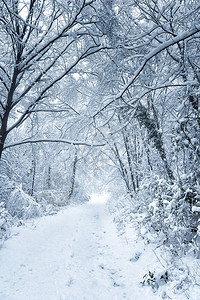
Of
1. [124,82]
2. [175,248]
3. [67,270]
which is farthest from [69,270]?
[124,82]

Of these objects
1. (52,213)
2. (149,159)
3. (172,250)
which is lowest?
(52,213)

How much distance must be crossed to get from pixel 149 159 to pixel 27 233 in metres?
4.76

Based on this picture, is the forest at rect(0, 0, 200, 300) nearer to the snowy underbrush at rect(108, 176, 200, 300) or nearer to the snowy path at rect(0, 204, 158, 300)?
the snowy underbrush at rect(108, 176, 200, 300)

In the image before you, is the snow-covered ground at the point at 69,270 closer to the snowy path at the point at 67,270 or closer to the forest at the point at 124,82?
the snowy path at the point at 67,270

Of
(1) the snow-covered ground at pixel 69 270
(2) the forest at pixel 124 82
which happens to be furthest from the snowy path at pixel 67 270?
(2) the forest at pixel 124 82

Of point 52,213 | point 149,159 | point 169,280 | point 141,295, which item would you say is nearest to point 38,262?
point 141,295

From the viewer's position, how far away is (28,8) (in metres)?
3.90

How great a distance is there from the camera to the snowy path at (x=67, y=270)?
8.71 feet

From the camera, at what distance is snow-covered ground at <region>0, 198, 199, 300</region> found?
2650 millimetres

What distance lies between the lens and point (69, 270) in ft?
11.0

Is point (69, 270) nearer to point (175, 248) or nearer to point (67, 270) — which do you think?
point (67, 270)

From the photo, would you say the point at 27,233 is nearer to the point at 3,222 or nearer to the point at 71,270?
the point at 3,222

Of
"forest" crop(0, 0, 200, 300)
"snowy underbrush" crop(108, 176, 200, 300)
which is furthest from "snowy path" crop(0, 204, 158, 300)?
"forest" crop(0, 0, 200, 300)

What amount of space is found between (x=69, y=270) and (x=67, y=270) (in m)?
0.04
